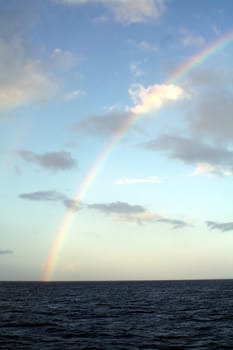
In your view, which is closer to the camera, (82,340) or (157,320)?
(82,340)

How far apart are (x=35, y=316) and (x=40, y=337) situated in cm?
1845

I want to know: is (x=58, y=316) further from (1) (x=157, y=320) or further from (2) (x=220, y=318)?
(2) (x=220, y=318)

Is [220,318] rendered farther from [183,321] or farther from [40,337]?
[40,337]

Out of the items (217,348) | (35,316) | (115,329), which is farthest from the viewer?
(35,316)

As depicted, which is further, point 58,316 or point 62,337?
point 58,316

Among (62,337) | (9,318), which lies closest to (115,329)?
(62,337)

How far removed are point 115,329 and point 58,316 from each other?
14.9 meters

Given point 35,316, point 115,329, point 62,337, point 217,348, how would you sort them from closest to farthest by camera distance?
point 217,348 < point 62,337 < point 115,329 < point 35,316

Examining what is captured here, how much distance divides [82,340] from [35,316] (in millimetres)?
20791

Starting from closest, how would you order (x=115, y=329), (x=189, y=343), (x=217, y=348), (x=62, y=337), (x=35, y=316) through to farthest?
(x=217, y=348)
(x=189, y=343)
(x=62, y=337)
(x=115, y=329)
(x=35, y=316)

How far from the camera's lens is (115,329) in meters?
42.9

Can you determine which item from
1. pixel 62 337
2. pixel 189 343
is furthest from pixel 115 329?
pixel 189 343

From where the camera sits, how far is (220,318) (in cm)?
5350

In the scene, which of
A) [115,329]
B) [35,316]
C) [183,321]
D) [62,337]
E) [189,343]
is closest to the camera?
[189,343]
